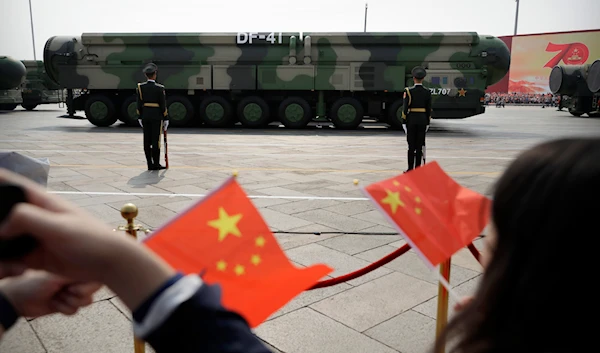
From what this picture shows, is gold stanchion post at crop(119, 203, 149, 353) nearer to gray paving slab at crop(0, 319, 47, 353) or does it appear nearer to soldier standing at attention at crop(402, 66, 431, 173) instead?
gray paving slab at crop(0, 319, 47, 353)

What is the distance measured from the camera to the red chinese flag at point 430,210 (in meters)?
1.60

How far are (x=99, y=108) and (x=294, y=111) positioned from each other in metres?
6.84

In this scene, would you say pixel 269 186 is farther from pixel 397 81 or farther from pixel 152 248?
pixel 397 81

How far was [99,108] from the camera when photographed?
17469 mm

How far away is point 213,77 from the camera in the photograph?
56.1 feet

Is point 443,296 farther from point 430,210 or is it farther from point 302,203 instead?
point 302,203

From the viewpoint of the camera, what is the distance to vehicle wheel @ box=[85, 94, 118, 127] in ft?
57.3

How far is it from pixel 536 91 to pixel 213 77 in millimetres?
42841

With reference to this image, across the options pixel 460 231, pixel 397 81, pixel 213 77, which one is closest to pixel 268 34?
pixel 213 77

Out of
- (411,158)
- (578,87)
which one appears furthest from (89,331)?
(578,87)

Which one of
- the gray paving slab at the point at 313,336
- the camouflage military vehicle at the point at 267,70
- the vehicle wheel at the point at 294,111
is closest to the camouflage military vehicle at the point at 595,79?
the camouflage military vehicle at the point at 267,70

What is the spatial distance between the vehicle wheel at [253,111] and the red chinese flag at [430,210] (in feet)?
51.1

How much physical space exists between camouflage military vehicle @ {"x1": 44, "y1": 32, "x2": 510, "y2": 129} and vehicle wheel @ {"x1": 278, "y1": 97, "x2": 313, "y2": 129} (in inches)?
1.4

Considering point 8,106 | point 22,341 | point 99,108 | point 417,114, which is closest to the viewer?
point 22,341
